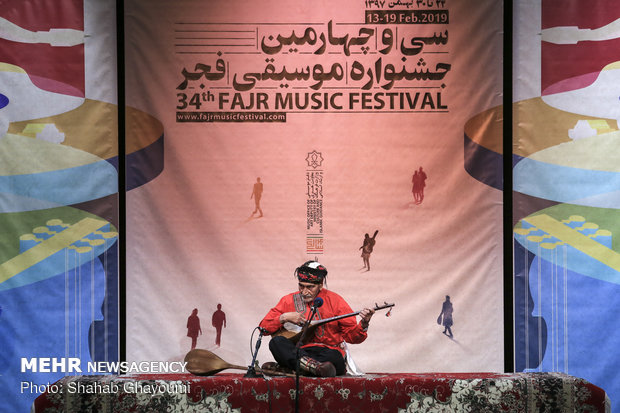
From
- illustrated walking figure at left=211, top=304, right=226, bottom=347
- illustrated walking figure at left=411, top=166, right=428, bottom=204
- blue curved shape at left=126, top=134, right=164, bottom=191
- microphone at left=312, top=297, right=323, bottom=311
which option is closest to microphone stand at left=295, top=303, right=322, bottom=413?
microphone at left=312, top=297, right=323, bottom=311

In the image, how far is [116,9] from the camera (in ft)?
15.2

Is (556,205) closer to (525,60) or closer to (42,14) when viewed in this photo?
(525,60)

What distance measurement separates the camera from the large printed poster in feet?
15.0

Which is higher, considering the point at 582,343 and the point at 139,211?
the point at 139,211

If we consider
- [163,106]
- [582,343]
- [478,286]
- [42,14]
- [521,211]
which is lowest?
[582,343]

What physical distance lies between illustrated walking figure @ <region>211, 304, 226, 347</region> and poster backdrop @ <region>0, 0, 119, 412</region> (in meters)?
0.69

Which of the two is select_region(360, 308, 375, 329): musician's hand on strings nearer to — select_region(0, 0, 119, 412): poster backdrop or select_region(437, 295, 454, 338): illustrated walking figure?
select_region(437, 295, 454, 338): illustrated walking figure

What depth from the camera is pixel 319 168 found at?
4598 mm

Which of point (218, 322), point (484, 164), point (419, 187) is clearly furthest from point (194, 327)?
point (484, 164)

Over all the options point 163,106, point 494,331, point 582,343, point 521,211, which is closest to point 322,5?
point 163,106

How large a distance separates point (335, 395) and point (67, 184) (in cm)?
251

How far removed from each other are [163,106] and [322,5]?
130 cm

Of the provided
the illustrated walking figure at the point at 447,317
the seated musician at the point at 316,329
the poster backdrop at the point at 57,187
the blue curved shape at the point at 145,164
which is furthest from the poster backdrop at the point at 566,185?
the poster backdrop at the point at 57,187

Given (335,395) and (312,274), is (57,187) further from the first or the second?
(335,395)
